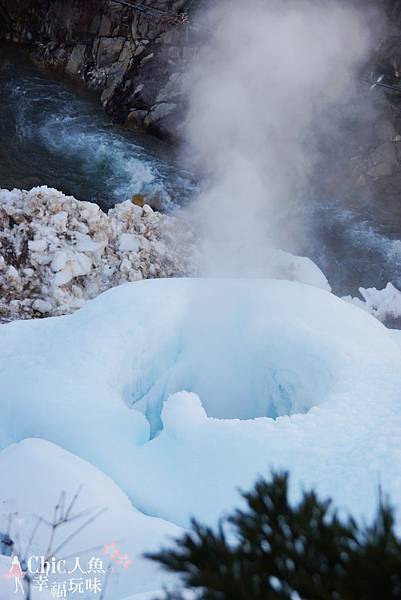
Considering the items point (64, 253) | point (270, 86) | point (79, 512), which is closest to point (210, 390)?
point (79, 512)

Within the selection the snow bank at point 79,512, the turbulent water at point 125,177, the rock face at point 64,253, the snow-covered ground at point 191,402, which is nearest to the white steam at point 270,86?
the turbulent water at point 125,177

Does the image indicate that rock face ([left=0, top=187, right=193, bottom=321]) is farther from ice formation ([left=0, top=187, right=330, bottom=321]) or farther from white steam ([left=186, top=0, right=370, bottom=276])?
white steam ([left=186, top=0, right=370, bottom=276])

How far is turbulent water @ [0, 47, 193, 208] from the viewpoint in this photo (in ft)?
39.1

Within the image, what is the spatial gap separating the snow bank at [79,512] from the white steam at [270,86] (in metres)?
9.74

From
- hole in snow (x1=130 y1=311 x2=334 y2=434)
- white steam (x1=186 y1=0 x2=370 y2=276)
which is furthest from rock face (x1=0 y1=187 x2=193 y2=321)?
white steam (x1=186 y1=0 x2=370 y2=276)

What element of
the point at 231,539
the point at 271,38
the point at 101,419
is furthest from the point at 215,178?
the point at 231,539

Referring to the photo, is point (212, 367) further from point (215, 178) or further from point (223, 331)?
point (215, 178)

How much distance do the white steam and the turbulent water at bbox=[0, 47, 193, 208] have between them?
1284 mm

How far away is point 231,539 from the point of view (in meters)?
3.48

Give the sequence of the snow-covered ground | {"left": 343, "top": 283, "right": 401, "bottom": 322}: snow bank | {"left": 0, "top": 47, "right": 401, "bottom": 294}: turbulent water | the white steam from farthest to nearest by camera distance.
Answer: the white steam, {"left": 0, "top": 47, "right": 401, "bottom": 294}: turbulent water, {"left": 343, "top": 283, "right": 401, "bottom": 322}: snow bank, the snow-covered ground

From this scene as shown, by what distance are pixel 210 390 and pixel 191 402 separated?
Result: 1.56 meters

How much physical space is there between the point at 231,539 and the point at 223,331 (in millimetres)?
2641

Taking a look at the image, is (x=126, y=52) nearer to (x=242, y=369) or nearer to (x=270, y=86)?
(x=270, y=86)

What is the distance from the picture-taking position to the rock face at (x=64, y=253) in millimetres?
8078
